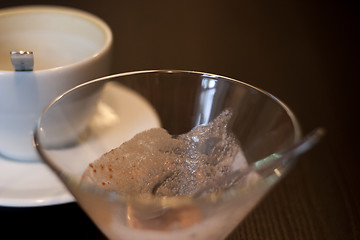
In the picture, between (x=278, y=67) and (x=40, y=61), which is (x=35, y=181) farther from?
Answer: (x=278, y=67)

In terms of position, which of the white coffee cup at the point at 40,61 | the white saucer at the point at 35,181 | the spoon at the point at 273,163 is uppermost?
the spoon at the point at 273,163

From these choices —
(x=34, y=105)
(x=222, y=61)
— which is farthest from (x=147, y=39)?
(x=34, y=105)

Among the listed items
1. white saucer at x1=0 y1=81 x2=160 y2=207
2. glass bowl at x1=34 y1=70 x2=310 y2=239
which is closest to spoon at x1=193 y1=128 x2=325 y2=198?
glass bowl at x1=34 y1=70 x2=310 y2=239

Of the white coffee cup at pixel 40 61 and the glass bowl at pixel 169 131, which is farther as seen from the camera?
the white coffee cup at pixel 40 61

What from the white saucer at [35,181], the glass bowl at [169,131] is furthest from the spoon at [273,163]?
the white saucer at [35,181]

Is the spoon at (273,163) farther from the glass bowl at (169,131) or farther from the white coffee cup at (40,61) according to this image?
the white coffee cup at (40,61)

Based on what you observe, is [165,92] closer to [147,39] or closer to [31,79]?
[31,79]
